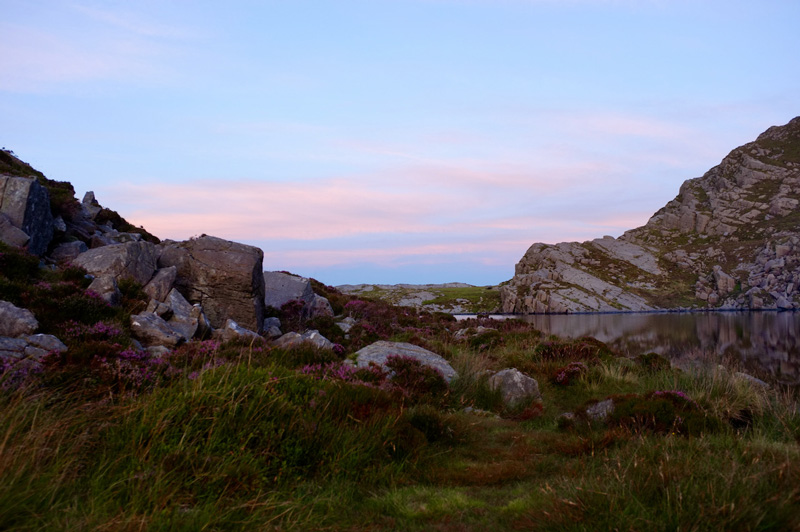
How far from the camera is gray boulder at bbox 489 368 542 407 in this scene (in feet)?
43.8

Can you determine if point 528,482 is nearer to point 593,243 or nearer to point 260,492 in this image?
point 260,492

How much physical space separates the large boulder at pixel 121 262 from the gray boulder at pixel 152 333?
3466 millimetres

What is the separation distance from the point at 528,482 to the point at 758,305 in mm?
132277

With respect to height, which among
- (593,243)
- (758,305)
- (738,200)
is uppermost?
(738,200)

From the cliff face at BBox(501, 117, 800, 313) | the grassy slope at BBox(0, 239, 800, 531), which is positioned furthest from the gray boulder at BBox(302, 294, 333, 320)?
the cliff face at BBox(501, 117, 800, 313)

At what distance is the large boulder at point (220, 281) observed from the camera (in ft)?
62.7

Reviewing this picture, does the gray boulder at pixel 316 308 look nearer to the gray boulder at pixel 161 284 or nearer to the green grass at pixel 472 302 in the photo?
the gray boulder at pixel 161 284

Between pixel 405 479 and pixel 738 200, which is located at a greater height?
pixel 738 200

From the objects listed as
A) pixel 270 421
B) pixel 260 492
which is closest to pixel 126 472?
pixel 260 492

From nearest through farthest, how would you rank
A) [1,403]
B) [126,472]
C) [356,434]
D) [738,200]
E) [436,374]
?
[126,472]
[1,403]
[356,434]
[436,374]
[738,200]

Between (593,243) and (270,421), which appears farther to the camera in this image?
(593,243)

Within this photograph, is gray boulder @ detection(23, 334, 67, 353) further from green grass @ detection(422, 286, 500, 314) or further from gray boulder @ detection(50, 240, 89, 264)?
green grass @ detection(422, 286, 500, 314)

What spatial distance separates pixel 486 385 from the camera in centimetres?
1387

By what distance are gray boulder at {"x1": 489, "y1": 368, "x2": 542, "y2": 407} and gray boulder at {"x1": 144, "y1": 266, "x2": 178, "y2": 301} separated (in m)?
12.3
